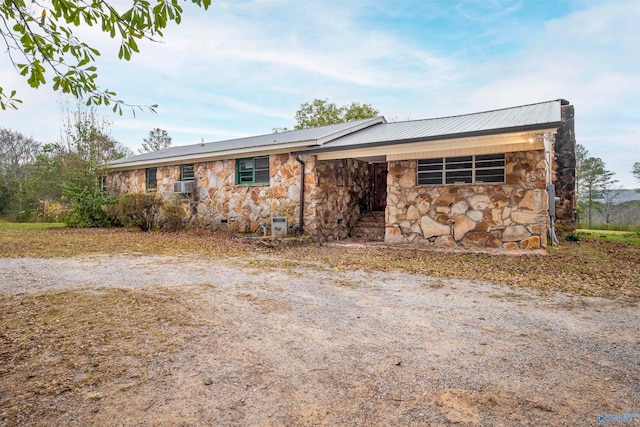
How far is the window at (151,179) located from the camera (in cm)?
1505

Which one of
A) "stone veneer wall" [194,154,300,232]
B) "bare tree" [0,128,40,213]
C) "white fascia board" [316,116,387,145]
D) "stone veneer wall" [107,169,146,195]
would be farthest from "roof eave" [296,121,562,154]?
"bare tree" [0,128,40,213]

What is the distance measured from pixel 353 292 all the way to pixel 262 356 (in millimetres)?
2227

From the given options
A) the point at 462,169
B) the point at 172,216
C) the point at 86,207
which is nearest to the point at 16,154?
the point at 86,207

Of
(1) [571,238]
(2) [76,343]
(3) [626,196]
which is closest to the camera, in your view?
(2) [76,343]

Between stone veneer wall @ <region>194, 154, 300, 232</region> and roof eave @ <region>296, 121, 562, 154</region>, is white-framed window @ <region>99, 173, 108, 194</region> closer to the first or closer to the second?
stone veneer wall @ <region>194, 154, 300, 232</region>

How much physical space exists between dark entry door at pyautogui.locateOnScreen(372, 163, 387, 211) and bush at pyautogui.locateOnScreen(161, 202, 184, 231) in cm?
706

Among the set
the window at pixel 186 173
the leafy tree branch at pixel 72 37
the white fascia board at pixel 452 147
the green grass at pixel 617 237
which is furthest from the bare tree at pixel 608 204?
the leafy tree branch at pixel 72 37

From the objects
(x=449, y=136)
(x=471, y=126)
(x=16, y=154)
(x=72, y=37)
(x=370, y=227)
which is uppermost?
(x=16, y=154)

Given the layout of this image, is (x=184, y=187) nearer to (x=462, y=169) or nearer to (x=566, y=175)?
(x=462, y=169)

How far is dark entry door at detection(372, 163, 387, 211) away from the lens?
1339 centimetres

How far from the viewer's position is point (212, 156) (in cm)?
1248

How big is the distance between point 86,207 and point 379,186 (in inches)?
475

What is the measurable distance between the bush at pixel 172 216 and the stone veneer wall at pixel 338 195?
5.23m

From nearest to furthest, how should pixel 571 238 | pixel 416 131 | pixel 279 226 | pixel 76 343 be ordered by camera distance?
1. pixel 76 343
2. pixel 416 131
3. pixel 279 226
4. pixel 571 238
